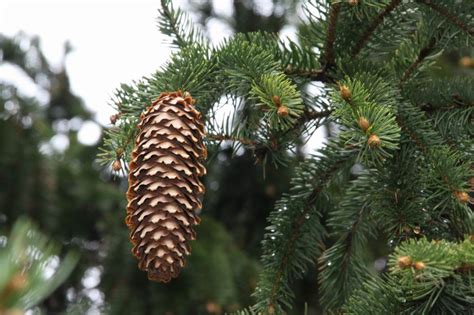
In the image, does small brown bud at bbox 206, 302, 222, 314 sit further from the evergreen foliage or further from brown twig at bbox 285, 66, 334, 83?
the evergreen foliage

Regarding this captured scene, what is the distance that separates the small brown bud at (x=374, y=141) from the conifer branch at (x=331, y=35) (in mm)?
244

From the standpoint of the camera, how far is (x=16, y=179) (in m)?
2.26

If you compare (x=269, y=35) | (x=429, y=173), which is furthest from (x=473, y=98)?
(x=269, y=35)

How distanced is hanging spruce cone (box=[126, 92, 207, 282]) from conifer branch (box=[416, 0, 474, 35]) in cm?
39

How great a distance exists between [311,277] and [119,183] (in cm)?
68

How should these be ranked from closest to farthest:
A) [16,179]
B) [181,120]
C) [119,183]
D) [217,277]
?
[181,120], [217,277], [16,179], [119,183]

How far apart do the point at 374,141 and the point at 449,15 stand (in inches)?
12.6

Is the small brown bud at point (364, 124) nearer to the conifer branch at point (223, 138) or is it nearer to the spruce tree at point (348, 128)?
the spruce tree at point (348, 128)

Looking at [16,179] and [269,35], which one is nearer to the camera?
[269,35]

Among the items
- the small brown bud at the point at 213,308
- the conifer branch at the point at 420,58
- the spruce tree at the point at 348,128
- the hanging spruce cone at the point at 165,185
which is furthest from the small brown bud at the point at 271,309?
the small brown bud at the point at 213,308

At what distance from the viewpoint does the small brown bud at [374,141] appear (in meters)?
0.95

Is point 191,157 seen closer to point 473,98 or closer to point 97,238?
point 473,98

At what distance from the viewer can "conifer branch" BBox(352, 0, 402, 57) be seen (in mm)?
1133

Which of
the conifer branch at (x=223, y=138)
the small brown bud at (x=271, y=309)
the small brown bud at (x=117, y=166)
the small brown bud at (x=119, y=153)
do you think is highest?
the conifer branch at (x=223, y=138)
